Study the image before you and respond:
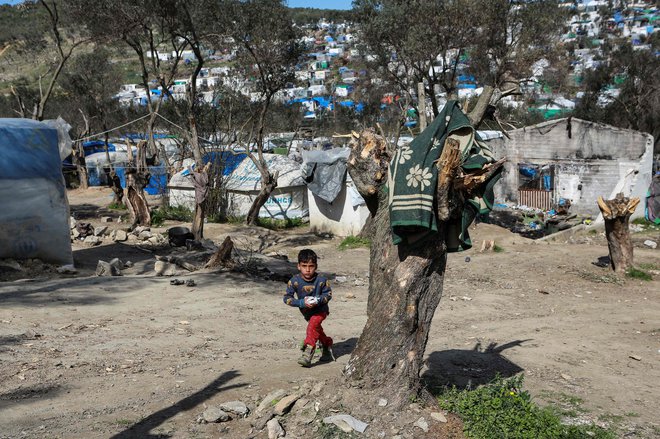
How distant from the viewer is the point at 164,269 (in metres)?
11.1

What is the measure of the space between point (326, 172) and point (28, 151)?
8.95 m

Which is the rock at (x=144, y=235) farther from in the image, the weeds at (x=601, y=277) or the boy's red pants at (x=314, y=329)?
the boy's red pants at (x=314, y=329)

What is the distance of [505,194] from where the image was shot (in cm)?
2323

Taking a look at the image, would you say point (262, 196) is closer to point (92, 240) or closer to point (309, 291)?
point (92, 240)

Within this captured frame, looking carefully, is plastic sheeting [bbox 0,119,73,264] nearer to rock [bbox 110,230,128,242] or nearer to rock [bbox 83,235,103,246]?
rock [bbox 83,235,103,246]

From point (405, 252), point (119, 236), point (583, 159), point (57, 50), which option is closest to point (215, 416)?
point (405, 252)

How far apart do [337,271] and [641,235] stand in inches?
340

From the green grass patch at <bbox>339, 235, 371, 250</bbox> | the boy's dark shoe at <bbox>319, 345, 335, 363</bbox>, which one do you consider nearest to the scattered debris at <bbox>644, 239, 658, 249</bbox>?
the green grass patch at <bbox>339, 235, 371, 250</bbox>

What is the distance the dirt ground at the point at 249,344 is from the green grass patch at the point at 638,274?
11.1 inches

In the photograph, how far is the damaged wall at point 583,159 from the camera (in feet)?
67.3

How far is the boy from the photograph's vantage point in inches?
222

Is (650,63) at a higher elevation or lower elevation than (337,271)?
higher

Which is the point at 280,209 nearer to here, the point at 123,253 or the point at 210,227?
the point at 210,227

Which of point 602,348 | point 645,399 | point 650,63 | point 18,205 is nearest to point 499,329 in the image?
point 602,348
